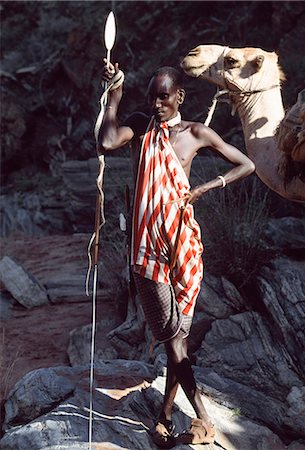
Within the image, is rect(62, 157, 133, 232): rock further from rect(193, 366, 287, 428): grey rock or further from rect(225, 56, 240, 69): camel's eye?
rect(225, 56, 240, 69): camel's eye

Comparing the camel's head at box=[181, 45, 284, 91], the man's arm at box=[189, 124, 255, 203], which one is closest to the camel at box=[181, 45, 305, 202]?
the camel's head at box=[181, 45, 284, 91]

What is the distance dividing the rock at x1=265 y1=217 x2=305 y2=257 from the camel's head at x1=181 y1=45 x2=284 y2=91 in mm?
2255

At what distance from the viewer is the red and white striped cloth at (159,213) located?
3963mm

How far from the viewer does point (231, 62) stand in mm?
4672

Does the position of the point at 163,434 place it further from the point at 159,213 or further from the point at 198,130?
the point at 198,130

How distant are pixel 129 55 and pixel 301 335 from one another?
10424 mm

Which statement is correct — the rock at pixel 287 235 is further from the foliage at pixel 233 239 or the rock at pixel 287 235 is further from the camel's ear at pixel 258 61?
the camel's ear at pixel 258 61

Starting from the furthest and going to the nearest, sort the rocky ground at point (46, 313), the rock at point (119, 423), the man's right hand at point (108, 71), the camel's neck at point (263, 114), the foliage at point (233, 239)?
the rocky ground at point (46, 313)
the foliage at point (233, 239)
the camel's neck at point (263, 114)
the rock at point (119, 423)
the man's right hand at point (108, 71)

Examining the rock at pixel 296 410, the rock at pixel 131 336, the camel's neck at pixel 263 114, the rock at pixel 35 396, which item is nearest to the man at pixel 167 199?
the camel's neck at pixel 263 114

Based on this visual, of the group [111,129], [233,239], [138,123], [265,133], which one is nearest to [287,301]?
[233,239]

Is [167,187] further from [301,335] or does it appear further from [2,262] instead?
[2,262]

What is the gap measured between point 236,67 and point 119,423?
215cm

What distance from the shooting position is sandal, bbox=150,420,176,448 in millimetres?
4238

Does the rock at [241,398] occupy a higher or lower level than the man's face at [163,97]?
lower
